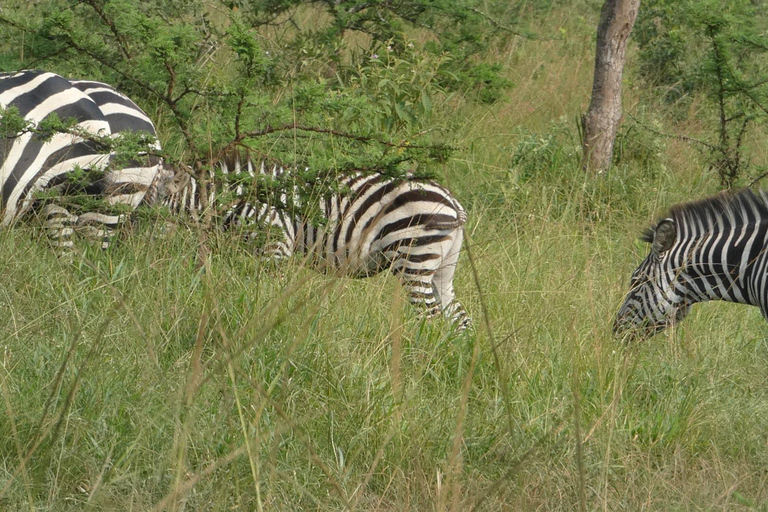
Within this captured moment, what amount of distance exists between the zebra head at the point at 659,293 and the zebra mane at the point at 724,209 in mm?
91

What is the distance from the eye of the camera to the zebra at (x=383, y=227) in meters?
4.74

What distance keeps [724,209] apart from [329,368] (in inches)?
92.2

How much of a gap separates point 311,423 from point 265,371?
0.97 feet

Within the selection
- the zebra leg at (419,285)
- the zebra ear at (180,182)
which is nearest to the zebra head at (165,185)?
the zebra ear at (180,182)

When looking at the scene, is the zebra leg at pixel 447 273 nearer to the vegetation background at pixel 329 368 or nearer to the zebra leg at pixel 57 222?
the vegetation background at pixel 329 368

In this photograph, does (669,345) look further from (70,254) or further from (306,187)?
(70,254)

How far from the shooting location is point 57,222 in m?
4.50

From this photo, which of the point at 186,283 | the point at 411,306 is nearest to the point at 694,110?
the point at 411,306

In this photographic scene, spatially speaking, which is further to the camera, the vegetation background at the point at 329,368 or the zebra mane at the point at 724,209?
the zebra mane at the point at 724,209

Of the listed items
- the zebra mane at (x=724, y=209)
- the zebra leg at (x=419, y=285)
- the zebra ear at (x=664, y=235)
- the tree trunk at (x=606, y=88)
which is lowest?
the zebra leg at (x=419, y=285)

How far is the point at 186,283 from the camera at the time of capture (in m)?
4.04

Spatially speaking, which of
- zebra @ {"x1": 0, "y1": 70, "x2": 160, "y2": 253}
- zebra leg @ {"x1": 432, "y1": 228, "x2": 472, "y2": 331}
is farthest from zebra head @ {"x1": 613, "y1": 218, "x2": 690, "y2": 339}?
zebra @ {"x1": 0, "y1": 70, "x2": 160, "y2": 253}

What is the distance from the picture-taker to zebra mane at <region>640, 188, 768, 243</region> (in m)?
4.40

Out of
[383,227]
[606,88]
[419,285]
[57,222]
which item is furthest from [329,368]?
[606,88]
